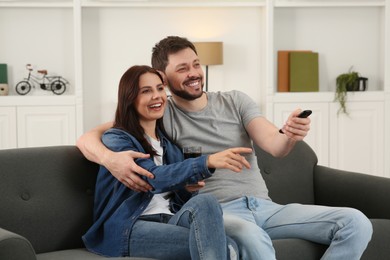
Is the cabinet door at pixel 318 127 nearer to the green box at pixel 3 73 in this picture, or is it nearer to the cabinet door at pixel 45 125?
the cabinet door at pixel 45 125

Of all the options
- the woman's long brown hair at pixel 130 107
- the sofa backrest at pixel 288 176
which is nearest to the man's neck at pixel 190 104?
the woman's long brown hair at pixel 130 107

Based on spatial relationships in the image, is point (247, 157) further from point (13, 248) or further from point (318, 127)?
point (318, 127)

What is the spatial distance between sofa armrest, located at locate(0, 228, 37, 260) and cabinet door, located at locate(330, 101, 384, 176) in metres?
4.23

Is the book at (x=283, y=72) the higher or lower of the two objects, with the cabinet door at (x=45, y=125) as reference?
higher

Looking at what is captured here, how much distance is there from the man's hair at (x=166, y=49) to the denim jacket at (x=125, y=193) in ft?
1.28

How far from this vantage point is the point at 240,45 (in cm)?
656

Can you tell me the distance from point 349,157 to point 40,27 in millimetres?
2729

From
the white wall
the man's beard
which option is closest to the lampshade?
the white wall

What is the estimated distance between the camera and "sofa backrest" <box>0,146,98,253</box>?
307cm

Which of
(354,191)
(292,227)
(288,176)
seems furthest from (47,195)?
(354,191)

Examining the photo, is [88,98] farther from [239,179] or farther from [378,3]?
[239,179]

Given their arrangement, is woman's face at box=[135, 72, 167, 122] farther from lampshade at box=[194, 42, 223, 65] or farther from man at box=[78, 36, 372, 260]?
lampshade at box=[194, 42, 223, 65]

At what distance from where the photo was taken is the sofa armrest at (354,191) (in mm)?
3516

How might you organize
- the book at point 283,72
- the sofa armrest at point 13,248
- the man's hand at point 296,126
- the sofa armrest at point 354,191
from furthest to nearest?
the book at point 283,72, the sofa armrest at point 354,191, the man's hand at point 296,126, the sofa armrest at point 13,248
